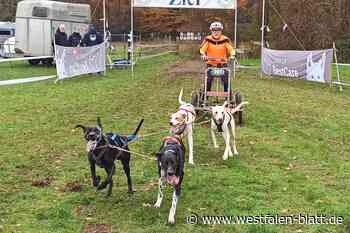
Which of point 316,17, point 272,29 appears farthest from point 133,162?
point 272,29

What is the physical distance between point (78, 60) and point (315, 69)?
351 inches

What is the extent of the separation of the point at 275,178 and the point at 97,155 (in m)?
2.51

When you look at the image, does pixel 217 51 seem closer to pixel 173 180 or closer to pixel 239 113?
pixel 239 113

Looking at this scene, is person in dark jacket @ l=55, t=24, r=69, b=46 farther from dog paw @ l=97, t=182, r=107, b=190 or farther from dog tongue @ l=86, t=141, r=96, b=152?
dog tongue @ l=86, t=141, r=96, b=152

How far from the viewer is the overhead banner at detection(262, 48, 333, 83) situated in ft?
63.0

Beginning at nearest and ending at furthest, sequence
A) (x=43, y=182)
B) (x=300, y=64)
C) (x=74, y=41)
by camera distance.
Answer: (x=43, y=182) < (x=300, y=64) < (x=74, y=41)

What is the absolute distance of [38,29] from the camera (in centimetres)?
2577

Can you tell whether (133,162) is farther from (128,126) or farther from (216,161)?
(128,126)

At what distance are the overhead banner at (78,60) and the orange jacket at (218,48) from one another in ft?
28.9

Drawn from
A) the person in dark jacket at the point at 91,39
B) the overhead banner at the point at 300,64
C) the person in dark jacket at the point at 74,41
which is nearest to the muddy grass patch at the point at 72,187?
the overhead banner at the point at 300,64

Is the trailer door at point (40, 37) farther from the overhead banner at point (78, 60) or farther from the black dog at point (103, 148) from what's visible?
the black dog at point (103, 148)

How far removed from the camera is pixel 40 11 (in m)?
25.6

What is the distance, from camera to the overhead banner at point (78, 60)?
61.1 ft

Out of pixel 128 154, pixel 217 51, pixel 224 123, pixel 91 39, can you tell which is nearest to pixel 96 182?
pixel 128 154
